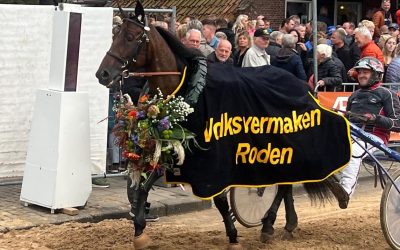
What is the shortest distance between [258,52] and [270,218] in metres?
3.55

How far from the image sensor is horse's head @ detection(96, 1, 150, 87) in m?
6.27

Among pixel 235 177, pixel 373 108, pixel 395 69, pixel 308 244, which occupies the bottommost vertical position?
pixel 308 244

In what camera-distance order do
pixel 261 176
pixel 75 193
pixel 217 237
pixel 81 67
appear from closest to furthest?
pixel 261 176
pixel 217 237
pixel 75 193
pixel 81 67

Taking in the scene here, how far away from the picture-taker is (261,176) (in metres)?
6.83

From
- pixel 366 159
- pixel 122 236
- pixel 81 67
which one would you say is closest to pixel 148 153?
pixel 122 236

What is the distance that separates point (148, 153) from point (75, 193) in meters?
2.17

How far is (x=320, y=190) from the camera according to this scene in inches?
293

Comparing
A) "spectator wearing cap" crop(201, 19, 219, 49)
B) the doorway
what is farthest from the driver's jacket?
the doorway

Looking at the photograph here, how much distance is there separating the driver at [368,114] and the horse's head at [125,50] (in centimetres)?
229

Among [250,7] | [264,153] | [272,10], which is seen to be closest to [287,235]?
[264,153]

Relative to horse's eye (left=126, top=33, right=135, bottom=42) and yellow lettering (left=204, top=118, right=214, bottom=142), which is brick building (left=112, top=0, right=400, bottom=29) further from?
yellow lettering (left=204, top=118, right=214, bottom=142)

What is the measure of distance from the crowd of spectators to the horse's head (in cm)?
225

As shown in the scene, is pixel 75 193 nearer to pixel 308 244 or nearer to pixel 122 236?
pixel 122 236

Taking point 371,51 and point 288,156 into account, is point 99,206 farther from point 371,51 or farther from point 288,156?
point 371,51
